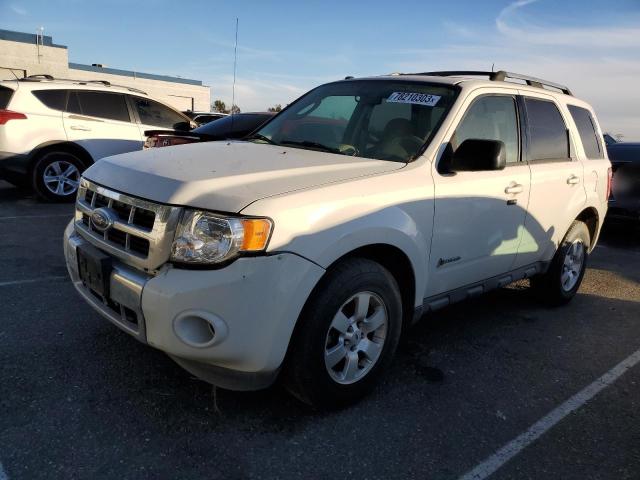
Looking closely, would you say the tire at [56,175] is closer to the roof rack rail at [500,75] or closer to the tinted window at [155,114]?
the tinted window at [155,114]

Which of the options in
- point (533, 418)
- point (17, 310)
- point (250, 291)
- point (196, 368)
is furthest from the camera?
point (17, 310)

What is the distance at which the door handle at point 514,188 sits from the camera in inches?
142

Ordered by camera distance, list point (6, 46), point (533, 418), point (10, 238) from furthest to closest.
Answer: point (6, 46), point (10, 238), point (533, 418)

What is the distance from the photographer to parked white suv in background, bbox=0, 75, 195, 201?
300 inches

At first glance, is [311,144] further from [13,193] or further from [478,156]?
[13,193]

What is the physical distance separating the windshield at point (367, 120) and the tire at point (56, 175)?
5.28 metres

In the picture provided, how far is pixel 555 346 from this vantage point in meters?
3.94

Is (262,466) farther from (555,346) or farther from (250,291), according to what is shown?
(555,346)

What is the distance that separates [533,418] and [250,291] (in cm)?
177

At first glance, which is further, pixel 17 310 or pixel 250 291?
pixel 17 310

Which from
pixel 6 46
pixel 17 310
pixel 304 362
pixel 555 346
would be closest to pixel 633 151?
pixel 555 346

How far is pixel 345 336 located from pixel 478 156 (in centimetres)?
133

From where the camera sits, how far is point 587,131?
4.82 metres

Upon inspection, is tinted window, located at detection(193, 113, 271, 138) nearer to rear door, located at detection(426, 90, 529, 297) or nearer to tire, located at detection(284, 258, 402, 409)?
rear door, located at detection(426, 90, 529, 297)
